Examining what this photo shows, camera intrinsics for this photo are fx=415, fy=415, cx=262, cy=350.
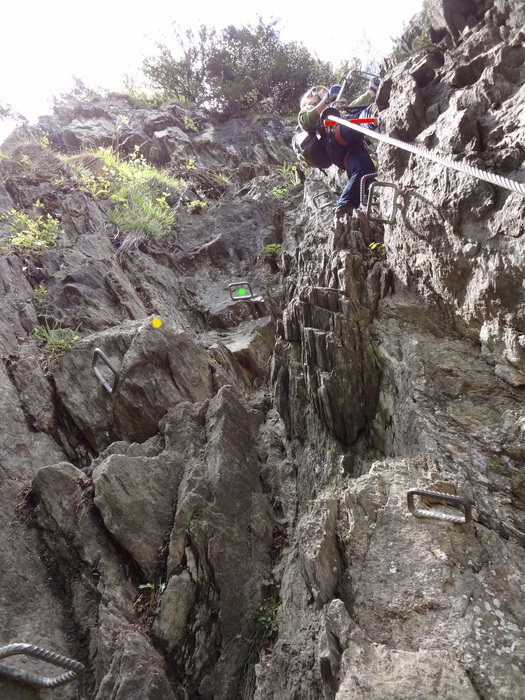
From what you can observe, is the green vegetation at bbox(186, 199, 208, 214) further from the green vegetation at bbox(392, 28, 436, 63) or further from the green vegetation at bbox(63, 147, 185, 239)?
the green vegetation at bbox(392, 28, 436, 63)

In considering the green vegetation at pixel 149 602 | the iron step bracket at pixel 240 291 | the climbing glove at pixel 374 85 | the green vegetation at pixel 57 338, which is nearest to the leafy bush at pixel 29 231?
the green vegetation at pixel 57 338

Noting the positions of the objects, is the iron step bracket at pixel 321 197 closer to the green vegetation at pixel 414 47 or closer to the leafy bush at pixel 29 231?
the green vegetation at pixel 414 47

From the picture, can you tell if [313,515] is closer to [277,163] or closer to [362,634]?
[362,634]

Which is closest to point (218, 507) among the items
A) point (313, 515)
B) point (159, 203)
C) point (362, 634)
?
point (313, 515)

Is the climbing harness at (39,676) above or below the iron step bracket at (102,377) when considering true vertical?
below

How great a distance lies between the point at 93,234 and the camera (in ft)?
28.1

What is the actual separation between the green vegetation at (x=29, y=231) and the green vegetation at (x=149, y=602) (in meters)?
6.25

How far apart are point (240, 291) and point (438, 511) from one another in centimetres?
→ 599

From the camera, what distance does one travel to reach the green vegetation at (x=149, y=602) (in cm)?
353

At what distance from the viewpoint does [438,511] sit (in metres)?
3.06

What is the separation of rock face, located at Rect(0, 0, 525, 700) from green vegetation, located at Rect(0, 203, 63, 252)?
0.32 meters

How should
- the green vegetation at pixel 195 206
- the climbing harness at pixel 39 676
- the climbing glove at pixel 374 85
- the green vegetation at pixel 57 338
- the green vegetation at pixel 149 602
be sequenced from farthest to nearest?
the green vegetation at pixel 195 206, the climbing glove at pixel 374 85, the green vegetation at pixel 57 338, the green vegetation at pixel 149 602, the climbing harness at pixel 39 676

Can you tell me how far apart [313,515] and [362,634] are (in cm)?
92

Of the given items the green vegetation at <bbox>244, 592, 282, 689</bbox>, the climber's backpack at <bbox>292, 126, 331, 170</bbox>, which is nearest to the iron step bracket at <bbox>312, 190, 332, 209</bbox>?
the climber's backpack at <bbox>292, 126, 331, 170</bbox>
